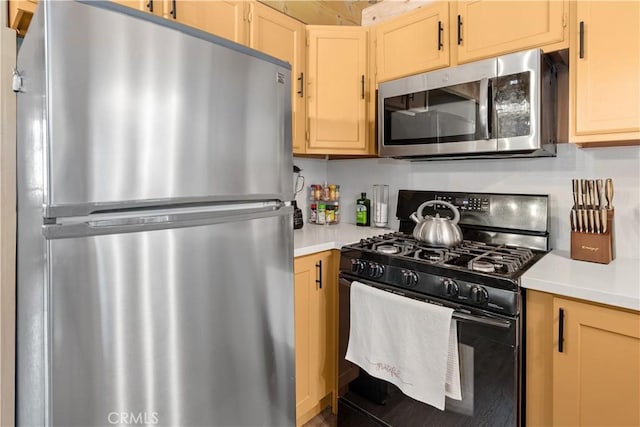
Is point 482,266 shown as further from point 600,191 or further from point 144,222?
point 144,222

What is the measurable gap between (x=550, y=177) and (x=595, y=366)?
0.91 meters

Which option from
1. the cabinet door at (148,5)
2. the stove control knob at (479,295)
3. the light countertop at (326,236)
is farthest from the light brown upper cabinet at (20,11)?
the stove control knob at (479,295)

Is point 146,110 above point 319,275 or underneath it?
above

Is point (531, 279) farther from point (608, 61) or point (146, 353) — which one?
point (146, 353)

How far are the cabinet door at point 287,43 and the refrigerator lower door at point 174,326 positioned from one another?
92 centimetres

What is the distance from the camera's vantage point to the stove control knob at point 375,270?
5.04 ft

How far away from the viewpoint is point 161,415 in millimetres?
917

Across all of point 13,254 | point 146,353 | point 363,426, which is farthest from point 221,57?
point 363,426

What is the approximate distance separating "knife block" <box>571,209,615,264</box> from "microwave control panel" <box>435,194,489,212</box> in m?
0.45

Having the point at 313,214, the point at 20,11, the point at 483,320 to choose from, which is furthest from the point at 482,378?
the point at 20,11

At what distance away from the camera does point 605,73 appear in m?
1.30

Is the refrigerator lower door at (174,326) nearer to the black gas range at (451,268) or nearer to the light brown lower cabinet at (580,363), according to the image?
the black gas range at (451,268)

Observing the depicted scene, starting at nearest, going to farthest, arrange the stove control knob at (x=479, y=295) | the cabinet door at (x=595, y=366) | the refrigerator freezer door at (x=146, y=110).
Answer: the refrigerator freezer door at (x=146, y=110) < the cabinet door at (x=595, y=366) < the stove control knob at (x=479, y=295)

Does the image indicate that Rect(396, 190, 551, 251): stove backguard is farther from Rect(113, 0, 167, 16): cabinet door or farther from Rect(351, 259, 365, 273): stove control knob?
Rect(113, 0, 167, 16): cabinet door
